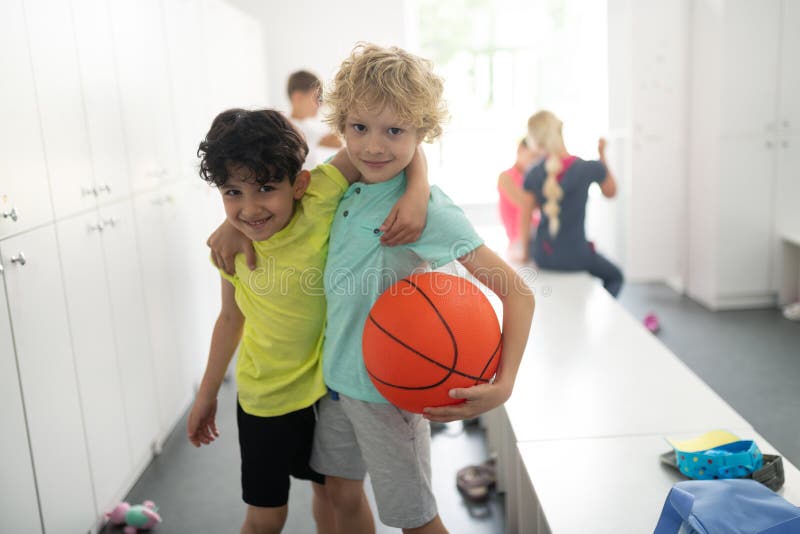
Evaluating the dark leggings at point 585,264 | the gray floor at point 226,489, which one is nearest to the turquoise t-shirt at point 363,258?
the gray floor at point 226,489

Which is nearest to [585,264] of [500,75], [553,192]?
[553,192]

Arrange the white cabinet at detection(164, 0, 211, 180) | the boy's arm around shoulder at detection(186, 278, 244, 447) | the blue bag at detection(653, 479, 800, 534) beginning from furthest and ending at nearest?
the white cabinet at detection(164, 0, 211, 180)
the boy's arm around shoulder at detection(186, 278, 244, 447)
the blue bag at detection(653, 479, 800, 534)

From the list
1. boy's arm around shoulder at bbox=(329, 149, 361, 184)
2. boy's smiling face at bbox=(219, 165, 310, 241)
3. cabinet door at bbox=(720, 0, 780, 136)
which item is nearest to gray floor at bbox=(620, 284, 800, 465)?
cabinet door at bbox=(720, 0, 780, 136)

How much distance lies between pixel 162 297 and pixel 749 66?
3.72 m

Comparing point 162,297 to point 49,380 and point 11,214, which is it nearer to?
point 49,380

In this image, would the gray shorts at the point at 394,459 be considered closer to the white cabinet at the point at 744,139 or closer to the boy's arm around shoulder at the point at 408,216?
the boy's arm around shoulder at the point at 408,216

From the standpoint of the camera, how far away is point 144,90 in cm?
311

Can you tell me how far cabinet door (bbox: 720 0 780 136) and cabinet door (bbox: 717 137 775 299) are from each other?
119 millimetres

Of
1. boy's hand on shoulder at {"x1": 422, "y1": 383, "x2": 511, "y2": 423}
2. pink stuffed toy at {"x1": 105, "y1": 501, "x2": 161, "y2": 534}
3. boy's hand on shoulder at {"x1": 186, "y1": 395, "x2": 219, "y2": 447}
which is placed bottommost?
pink stuffed toy at {"x1": 105, "y1": 501, "x2": 161, "y2": 534}

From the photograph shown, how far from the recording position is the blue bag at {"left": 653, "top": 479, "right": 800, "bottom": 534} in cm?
136

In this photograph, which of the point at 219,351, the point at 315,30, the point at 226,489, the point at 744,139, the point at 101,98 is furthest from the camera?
the point at 315,30

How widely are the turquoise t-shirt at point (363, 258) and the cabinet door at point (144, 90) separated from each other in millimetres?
1707

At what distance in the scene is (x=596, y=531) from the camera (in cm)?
156

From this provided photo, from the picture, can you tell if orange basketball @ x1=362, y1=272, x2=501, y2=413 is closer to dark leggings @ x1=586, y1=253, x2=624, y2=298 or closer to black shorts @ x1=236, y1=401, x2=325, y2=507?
black shorts @ x1=236, y1=401, x2=325, y2=507
